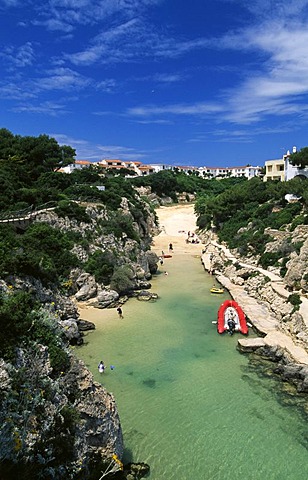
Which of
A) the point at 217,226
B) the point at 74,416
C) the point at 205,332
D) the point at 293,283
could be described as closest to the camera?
the point at 74,416

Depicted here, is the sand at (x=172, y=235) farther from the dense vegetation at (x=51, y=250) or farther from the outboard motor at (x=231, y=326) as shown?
the outboard motor at (x=231, y=326)

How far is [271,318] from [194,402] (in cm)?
997

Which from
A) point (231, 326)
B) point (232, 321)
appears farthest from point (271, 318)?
point (231, 326)

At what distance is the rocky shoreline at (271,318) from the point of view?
16625mm

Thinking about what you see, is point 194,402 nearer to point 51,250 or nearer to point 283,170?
point 51,250

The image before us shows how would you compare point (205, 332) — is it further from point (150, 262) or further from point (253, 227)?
point (253, 227)

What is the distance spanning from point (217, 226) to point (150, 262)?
21.7m

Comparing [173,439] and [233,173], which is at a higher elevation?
[233,173]

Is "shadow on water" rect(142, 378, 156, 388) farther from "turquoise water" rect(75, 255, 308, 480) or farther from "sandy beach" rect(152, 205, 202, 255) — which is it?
"sandy beach" rect(152, 205, 202, 255)

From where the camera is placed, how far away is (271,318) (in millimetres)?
22406

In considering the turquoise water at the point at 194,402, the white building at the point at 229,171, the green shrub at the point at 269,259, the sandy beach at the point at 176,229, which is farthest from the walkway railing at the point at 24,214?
the white building at the point at 229,171

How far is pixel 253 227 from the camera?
141 ft

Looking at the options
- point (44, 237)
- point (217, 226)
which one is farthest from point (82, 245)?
point (217, 226)

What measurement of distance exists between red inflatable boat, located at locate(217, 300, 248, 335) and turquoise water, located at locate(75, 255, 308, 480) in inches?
22.4
